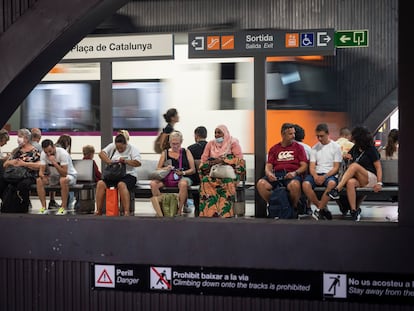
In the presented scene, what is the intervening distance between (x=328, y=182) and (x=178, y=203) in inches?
76.8

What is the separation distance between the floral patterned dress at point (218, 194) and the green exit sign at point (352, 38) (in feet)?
12.1

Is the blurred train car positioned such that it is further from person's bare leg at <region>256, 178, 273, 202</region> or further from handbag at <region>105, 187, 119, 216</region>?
handbag at <region>105, 187, 119, 216</region>

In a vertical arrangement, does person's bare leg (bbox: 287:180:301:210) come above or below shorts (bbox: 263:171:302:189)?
below

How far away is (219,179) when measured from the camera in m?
8.45

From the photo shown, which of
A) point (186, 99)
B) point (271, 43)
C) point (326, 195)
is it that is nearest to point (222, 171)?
point (326, 195)

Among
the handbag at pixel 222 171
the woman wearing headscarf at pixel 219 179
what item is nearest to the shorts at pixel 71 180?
the woman wearing headscarf at pixel 219 179

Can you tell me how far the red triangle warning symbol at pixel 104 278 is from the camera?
13.5 ft

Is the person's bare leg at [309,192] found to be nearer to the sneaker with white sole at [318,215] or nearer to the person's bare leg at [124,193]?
the sneaker with white sole at [318,215]

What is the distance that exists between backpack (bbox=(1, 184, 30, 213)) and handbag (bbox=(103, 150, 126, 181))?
127cm

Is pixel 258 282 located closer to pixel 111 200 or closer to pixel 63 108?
pixel 111 200

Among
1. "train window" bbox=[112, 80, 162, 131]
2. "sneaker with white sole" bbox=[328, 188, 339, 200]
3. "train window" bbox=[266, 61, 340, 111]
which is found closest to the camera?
"sneaker with white sole" bbox=[328, 188, 339, 200]

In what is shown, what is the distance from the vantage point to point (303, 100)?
38.3 feet

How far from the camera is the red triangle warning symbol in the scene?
4129mm

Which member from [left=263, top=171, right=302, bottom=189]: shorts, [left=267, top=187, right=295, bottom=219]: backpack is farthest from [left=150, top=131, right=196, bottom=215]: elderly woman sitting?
[left=267, top=187, right=295, bottom=219]: backpack
